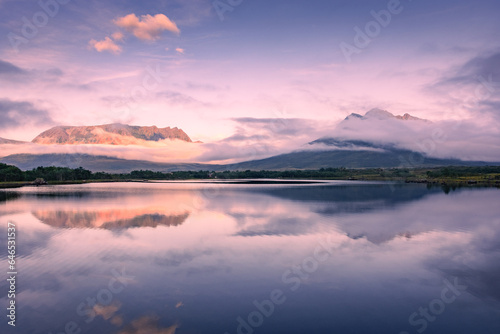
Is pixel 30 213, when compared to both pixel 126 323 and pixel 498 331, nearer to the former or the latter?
pixel 126 323

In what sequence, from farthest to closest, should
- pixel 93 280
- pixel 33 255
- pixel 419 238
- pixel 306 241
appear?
1. pixel 419 238
2. pixel 306 241
3. pixel 33 255
4. pixel 93 280

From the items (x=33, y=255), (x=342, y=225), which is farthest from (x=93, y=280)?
(x=342, y=225)

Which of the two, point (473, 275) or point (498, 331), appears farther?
point (473, 275)

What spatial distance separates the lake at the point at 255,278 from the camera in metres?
12.0

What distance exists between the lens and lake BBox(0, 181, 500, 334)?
12.0 meters

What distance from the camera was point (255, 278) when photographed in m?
16.5

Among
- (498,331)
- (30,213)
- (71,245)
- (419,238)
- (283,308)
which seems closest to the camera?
(498,331)

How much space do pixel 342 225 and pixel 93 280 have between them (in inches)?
884

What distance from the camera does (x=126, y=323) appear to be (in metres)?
11.7

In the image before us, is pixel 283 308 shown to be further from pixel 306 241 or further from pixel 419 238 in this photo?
pixel 419 238

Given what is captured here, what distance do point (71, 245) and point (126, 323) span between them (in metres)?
13.9

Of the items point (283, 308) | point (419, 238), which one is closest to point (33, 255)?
point (283, 308)

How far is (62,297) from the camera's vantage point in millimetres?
13953

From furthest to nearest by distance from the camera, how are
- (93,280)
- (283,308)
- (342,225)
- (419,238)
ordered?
(342,225) < (419,238) < (93,280) < (283,308)
